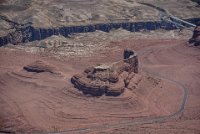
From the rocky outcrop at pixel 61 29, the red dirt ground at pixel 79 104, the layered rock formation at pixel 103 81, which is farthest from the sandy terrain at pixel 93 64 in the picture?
the rocky outcrop at pixel 61 29

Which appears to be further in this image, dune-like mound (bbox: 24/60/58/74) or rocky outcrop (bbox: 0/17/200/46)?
rocky outcrop (bbox: 0/17/200/46)

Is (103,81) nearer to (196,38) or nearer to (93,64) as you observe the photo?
(93,64)

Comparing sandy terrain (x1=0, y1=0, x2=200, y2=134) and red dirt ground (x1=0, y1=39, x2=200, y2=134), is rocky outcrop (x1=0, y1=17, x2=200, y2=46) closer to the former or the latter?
sandy terrain (x1=0, y1=0, x2=200, y2=134)

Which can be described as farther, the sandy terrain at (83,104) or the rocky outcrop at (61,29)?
the rocky outcrop at (61,29)

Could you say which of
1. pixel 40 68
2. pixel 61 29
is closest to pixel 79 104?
pixel 40 68

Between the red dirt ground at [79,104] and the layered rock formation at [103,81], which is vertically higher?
the layered rock formation at [103,81]

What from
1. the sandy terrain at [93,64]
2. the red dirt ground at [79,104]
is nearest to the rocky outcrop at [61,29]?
the sandy terrain at [93,64]

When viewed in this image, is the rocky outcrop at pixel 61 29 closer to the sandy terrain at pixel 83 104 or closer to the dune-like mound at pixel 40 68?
the sandy terrain at pixel 83 104

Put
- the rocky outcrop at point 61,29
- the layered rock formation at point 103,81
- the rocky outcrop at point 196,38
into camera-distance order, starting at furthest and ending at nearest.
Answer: the rocky outcrop at point 196,38, the rocky outcrop at point 61,29, the layered rock formation at point 103,81

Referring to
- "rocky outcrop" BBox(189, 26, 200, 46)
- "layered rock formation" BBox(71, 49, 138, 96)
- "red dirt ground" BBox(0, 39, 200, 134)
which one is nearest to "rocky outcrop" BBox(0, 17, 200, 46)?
"rocky outcrop" BBox(189, 26, 200, 46)

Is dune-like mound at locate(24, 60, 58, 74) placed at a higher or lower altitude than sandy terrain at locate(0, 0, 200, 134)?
higher

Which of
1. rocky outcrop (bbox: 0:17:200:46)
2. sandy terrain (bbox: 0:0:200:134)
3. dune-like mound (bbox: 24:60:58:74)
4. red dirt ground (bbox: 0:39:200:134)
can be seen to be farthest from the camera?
rocky outcrop (bbox: 0:17:200:46)

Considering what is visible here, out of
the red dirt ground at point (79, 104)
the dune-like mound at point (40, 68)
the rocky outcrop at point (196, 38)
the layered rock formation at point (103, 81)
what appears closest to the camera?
the red dirt ground at point (79, 104)
